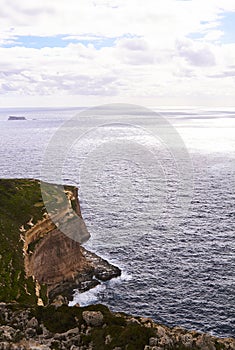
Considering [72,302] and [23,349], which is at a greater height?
[23,349]

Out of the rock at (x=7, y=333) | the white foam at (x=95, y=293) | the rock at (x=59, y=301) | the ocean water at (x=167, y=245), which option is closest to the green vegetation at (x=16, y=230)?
the rock at (x=59, y=301)

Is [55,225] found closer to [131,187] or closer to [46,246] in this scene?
[46,246]

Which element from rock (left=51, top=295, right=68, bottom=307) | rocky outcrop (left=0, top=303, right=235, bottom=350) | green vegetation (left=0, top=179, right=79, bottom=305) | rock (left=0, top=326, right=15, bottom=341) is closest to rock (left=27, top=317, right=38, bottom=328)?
rocky outcrop (left=0, top=303, right=235, bottom=350)

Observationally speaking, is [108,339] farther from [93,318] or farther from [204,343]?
[204,343]

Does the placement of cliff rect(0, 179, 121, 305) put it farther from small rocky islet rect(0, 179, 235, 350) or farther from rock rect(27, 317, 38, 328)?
rock rect(27, 317, 38, 328)

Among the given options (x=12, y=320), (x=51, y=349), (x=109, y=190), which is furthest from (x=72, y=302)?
(x=109, y=190)

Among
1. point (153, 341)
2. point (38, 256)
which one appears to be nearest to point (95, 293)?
point (38, 256)

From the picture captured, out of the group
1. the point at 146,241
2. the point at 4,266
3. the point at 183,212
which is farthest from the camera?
the point at 183,212

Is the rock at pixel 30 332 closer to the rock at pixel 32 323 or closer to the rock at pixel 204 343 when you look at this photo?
the rock at pixel 32 323
